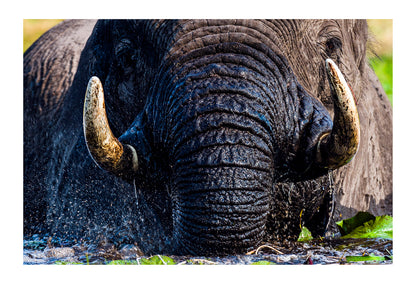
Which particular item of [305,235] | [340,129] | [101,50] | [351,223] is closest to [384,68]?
[351,223]

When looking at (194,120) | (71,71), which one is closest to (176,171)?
(194,120)

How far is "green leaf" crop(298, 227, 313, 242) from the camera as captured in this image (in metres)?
3.14

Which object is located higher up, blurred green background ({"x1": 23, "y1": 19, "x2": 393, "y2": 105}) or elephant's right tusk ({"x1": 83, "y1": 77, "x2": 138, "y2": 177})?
blurred green background ({"x1": 23, "y1": 19, "x2": 393, "y2": 105})

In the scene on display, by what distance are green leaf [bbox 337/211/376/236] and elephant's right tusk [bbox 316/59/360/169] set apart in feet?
3.03

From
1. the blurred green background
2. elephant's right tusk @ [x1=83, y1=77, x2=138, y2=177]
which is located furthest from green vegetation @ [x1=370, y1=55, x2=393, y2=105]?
elephant's right tusk @ [x1=83, y1=77, x2=138, y2=177]

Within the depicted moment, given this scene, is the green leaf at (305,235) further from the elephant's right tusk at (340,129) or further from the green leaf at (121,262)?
the green leaf at (121,262)

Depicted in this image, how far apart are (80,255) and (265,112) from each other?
47.9 inches

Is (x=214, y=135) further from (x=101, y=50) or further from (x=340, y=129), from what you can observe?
(x=101, y=50)

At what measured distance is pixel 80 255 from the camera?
3.18m

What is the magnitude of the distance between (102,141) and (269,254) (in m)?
0.81

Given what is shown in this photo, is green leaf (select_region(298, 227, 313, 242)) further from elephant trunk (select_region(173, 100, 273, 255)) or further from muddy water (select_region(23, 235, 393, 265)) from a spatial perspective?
elephant trunk (select_region(173, 100, 273, 255))

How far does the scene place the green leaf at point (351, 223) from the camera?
343cm
